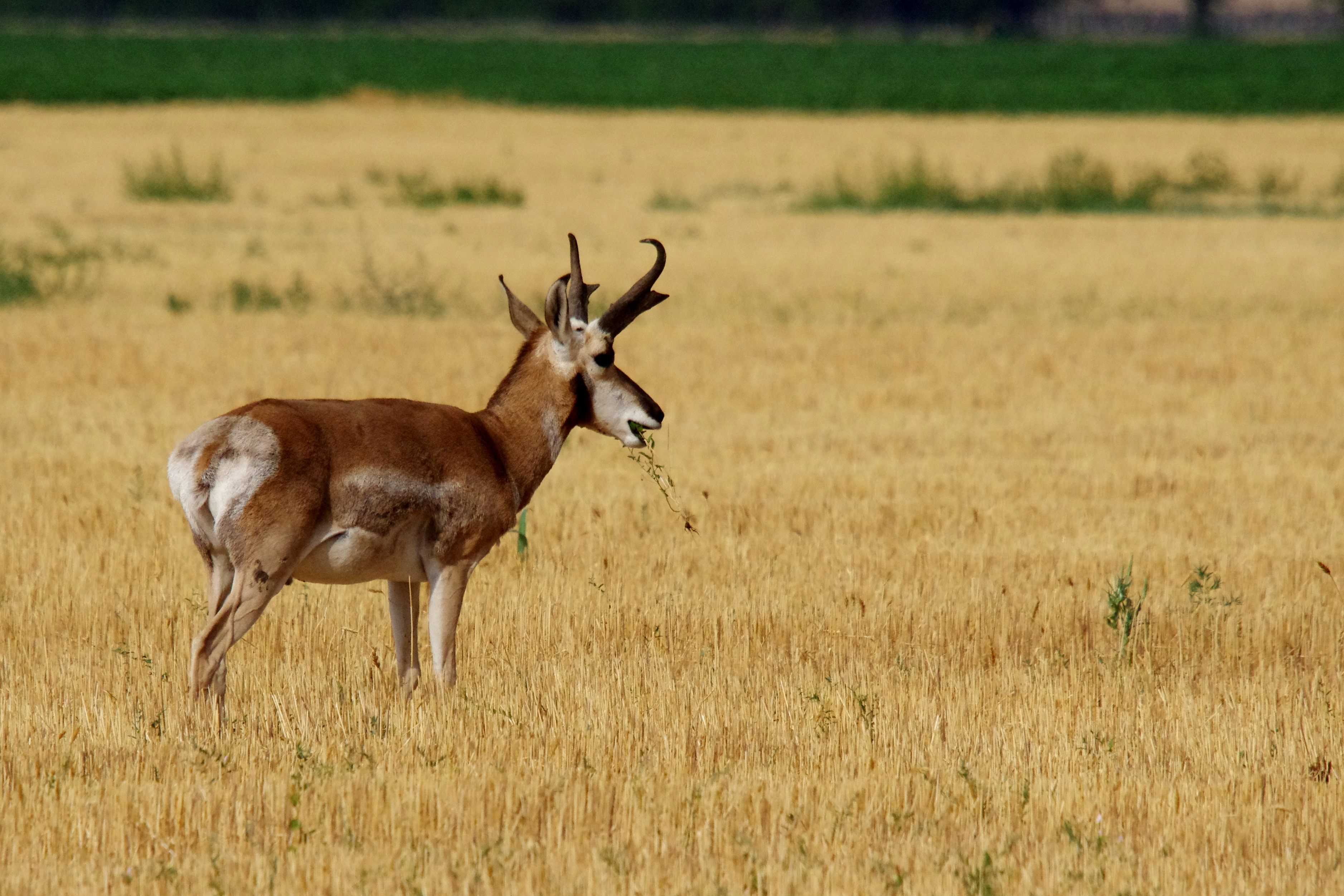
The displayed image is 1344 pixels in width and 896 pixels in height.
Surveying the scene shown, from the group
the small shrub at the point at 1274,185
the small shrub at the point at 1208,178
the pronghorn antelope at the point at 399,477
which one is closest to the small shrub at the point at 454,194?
the small shrub at the point at 1208,178

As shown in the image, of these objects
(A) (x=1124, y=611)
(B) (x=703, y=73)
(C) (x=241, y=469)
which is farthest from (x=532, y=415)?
(B) (x=703, y=73)

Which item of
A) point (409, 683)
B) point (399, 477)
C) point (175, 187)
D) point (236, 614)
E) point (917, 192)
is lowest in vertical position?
point (409, 683)

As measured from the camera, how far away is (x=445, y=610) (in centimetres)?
755

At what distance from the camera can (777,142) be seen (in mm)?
56688

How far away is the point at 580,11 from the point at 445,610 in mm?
→ 155922

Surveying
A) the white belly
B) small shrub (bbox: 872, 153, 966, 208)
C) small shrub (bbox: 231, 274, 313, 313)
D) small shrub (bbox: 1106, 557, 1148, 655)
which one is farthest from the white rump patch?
small shrub (bbox: 872, 153, 966, 208)

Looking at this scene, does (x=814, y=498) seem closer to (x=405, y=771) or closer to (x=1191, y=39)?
(x=405, y=771)

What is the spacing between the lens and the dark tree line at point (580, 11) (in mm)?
147500

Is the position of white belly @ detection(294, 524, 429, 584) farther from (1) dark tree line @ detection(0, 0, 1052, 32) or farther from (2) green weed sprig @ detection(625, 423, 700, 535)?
(1) dark tree line @ detection(0, 0, 1052, 32)

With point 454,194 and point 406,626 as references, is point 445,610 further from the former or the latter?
point 454,194

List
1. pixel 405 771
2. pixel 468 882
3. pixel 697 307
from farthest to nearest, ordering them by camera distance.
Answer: pixel 697 307, pixel 405 771, pixel 468 882

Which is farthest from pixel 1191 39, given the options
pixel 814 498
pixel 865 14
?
pixel 814 498

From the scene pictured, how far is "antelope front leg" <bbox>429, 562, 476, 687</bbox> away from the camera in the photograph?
7547 millimetres

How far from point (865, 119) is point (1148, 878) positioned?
63.8m
